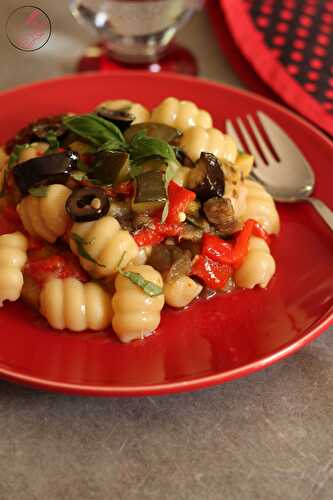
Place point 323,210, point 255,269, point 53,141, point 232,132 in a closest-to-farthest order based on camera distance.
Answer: point 255,269 → point 53,141 → point 323,210 → point 232,132

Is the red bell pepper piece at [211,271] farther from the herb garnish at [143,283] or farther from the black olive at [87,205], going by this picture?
→ the black olive at [87,205]

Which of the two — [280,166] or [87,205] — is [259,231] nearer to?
[280,166]

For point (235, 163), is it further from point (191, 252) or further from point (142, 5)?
point (142, 5)

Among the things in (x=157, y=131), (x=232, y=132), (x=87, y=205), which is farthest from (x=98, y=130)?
(x=232, y=132)

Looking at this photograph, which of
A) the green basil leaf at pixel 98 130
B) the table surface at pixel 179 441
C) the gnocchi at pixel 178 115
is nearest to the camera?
the table surface at pixel 179 441

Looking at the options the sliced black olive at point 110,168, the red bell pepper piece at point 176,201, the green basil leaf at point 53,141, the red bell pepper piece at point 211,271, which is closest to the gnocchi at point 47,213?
the sliced black olive at point 110,168

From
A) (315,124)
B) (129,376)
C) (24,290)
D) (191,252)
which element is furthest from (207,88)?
(129,376)
